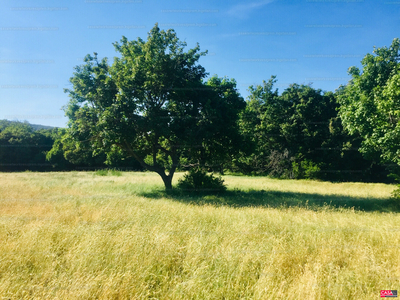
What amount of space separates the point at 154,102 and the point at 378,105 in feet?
41.8

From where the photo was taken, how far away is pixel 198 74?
688 inches

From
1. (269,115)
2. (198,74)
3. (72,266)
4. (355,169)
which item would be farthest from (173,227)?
(355,169)

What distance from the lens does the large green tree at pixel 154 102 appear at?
14719 millimetres

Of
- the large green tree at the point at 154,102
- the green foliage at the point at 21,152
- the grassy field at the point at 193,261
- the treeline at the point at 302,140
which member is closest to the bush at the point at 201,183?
the large green tree at the point at 154,102

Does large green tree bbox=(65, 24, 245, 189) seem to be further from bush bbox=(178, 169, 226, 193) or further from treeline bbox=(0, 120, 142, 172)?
treeline bbox=(0, 120, 142, 172)

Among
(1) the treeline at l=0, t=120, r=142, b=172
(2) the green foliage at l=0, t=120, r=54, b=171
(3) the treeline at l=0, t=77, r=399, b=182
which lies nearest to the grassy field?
(3) the treeline at l=0, t=77, r=399, b=182

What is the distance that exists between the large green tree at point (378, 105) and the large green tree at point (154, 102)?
7.14 metres

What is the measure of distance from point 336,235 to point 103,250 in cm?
567

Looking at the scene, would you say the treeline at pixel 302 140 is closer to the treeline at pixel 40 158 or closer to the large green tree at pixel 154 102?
the treeline at pixel 40 158

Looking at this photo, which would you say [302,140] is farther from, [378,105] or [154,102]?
[154,102]

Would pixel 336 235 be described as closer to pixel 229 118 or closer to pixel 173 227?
pixel 173 227

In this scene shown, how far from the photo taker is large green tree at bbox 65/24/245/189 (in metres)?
14.7

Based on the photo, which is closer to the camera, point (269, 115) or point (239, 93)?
point (239, 93)

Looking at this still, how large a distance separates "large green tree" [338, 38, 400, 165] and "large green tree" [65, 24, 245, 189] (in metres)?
7.14
